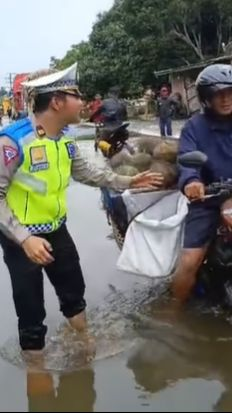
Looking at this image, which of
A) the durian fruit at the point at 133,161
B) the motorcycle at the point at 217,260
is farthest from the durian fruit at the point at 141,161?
the motorcycle at the point at 217,260

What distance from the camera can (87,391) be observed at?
12.1 feet

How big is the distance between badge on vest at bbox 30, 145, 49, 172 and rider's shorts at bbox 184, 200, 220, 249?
1293mm

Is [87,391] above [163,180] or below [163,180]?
below

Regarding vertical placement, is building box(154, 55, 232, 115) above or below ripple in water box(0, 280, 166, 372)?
below

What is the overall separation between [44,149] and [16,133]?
0.18 m

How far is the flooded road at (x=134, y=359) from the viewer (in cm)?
345

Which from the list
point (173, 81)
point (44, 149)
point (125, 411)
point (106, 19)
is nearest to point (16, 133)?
point (44, 149)

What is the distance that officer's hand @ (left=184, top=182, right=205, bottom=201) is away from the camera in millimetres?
4031

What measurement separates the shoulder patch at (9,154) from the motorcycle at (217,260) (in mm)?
1138

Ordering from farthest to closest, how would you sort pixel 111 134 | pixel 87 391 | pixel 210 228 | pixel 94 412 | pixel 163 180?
pixel 111 134 < pixel 163 180 < pixel 210 228 < pixel 87 391 < pixel 94 412

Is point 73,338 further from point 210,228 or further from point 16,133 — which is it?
point 16,133

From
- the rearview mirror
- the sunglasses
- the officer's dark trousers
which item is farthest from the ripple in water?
the sunglasses

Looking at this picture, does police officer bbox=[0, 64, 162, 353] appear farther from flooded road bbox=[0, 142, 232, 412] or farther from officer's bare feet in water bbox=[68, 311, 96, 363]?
officer's bare feet in water bbox=[68, 311, 96, 363]

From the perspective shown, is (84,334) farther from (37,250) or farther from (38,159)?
(38,159)
